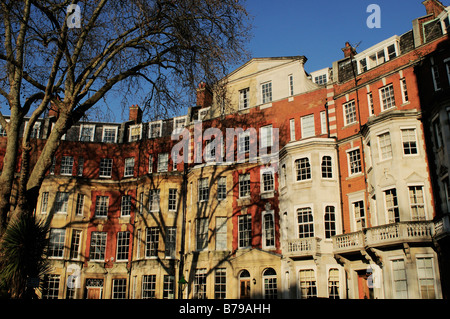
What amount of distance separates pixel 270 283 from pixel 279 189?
6.15m

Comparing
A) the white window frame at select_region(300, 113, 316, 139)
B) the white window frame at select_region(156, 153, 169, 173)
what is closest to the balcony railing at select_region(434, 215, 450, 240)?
the white window frame at select_region(300, 113, 316, 139)

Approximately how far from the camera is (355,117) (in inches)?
1055

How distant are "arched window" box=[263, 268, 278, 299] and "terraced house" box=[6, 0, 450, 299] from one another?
95 mm

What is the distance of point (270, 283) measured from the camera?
90.0 feet

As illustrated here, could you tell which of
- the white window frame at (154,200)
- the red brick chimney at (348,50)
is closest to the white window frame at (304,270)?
the white window frame at (154,200)

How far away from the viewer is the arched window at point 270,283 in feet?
88.9

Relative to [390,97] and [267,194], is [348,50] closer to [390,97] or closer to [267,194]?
[390,97]

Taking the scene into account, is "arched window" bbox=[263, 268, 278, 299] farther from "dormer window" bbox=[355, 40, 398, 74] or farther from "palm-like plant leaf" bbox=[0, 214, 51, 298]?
"palm-like plant leaf" bbox=[0, 214, 51, 298]

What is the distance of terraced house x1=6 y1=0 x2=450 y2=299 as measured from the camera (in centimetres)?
2200

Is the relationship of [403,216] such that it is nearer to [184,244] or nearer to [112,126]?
[184,244]

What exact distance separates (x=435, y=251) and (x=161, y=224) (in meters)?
19.9

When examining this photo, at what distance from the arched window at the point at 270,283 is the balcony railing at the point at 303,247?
2573 mm

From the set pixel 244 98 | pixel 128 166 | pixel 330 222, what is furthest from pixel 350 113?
pixel 128 166
